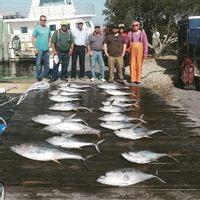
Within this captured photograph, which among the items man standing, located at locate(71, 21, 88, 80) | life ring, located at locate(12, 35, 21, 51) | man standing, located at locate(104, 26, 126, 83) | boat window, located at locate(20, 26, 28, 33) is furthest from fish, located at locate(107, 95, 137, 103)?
boat window, located at locate(20, 26, 28, 33)

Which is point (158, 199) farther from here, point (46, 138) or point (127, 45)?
point (127, 45)

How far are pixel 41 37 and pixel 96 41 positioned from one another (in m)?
1.49

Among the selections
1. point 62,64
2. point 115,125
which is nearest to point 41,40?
point 62,64

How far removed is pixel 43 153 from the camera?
5.20 meters

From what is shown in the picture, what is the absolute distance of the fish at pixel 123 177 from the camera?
4430 mm

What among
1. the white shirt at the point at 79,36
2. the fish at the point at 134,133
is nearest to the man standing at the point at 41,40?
the white shirt at the point at 79,36

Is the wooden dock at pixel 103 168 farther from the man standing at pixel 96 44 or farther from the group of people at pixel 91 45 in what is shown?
the man standing at pixel 96 44

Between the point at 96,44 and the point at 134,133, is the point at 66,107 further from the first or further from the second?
the point at 96,44

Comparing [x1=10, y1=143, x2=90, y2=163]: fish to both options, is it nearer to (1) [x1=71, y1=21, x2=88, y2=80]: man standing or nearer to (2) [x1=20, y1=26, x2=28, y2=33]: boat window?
(1) [x1=71, y1=21, x2=88, y2=80]: man standing

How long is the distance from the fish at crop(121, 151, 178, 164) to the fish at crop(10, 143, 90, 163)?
0.51 meters

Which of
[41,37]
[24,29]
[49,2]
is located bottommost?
[24,29]

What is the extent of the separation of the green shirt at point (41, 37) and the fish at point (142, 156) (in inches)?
304

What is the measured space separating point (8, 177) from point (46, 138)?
5.28ft

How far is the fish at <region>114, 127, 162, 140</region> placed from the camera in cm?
624
